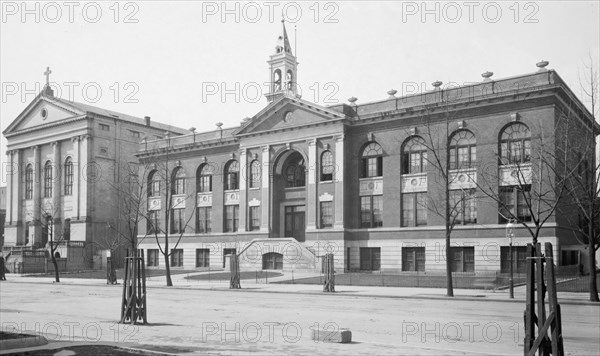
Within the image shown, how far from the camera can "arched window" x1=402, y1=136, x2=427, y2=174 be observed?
47.2m

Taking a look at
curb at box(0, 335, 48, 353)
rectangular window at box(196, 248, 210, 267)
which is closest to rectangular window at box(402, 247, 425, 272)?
rectangular window at box(196, 248, 210, 267)

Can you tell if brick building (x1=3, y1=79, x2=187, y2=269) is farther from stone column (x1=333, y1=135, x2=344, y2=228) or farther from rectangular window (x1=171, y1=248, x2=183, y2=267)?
stone column (x1=333, y1=135, x2=344, y2=228)

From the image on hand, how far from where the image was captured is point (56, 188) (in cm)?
7438

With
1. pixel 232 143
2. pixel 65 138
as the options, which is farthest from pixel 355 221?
pixel 65 138

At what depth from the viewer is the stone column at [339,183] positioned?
49750 millimetres

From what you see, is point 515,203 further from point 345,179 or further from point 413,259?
point 345,179

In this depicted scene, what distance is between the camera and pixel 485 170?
4350 centimetres

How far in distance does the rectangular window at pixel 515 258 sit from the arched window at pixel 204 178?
95.4 feet

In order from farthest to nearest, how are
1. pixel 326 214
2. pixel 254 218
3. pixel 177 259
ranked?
pixel 177 259 < pixel 254 218 < pixel 326 214

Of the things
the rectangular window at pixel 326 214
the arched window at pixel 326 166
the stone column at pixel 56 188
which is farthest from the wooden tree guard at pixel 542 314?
the stone column at pixel 56 188

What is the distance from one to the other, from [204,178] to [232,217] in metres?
5.44

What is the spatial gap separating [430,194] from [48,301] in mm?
28655

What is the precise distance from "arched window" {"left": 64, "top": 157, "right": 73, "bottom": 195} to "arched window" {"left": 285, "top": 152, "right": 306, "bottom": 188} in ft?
101

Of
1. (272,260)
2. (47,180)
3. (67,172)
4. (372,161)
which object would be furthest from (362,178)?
(47,180)
